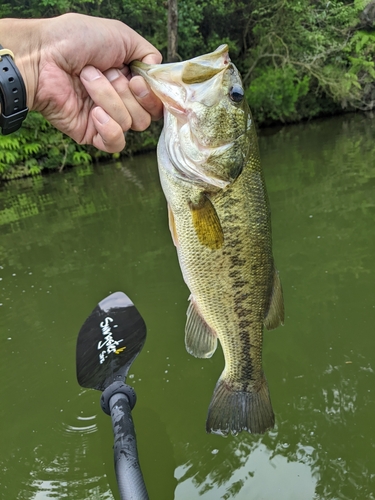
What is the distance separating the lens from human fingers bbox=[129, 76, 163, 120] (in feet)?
5.51

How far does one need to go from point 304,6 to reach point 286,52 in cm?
214

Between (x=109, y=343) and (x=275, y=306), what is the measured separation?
1231 mm

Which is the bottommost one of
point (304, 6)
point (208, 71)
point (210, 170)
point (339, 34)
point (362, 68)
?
point (362, 68)

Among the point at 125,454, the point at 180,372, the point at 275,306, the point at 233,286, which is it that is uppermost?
the point at 233,286

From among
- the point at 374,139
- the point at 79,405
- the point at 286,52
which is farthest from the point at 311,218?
the point at 286,52

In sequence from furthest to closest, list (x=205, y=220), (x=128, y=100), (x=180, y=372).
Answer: (x=180, y=372)
(x=128, y=100)
(x=205, y=220)

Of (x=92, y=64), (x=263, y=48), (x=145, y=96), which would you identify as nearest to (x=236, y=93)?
(x=145, y=96)

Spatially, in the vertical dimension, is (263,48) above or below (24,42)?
below

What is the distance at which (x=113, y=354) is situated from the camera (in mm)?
2596

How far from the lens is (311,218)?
6383mm

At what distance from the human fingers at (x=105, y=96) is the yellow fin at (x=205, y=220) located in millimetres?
461

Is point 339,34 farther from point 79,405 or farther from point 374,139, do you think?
point 79,405

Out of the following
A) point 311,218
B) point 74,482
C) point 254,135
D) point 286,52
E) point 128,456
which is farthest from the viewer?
point 286,52

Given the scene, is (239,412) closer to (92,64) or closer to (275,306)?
(275,306)
